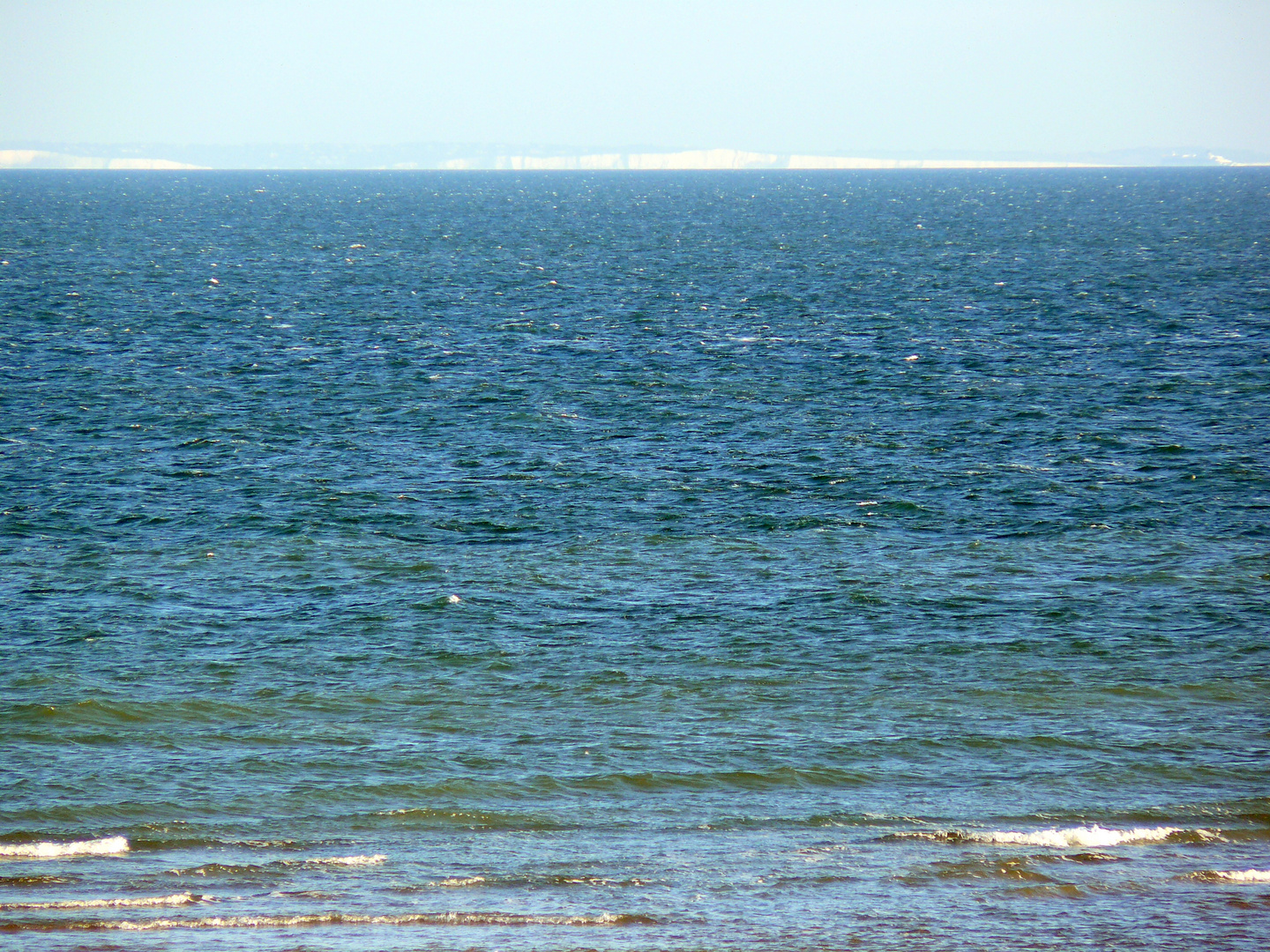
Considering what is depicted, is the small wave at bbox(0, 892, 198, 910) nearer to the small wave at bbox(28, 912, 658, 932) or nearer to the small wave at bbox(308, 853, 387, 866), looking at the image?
the small wave at bbox(28, 912, 658, 932)

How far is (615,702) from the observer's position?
22688mm

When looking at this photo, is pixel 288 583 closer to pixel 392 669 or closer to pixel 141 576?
pixel 141 576

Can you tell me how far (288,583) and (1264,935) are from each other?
21.8 meters

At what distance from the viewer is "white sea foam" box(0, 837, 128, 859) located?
1647 cm

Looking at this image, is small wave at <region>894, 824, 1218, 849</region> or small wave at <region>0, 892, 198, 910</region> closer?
small wave at <region>0, 892, 198, 910</region>

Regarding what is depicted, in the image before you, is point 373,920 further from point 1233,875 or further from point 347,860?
point 1233,875

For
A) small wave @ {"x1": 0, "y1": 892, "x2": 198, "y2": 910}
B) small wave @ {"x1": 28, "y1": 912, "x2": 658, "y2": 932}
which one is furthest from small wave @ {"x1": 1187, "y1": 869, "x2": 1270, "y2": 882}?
small wave @ {"x1": 0, "y1": 892, "x2": 198, "y2": 910}

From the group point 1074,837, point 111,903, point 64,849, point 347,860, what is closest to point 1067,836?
point 1074,837

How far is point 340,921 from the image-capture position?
45.6 feet

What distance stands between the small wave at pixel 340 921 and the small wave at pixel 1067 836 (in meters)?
4.94

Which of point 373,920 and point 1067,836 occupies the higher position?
point 373,920

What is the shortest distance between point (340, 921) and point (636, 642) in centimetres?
1230

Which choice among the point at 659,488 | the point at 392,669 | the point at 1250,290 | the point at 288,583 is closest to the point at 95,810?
the point at 392,669

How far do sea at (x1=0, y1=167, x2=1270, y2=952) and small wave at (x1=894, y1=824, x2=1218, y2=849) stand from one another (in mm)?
87
